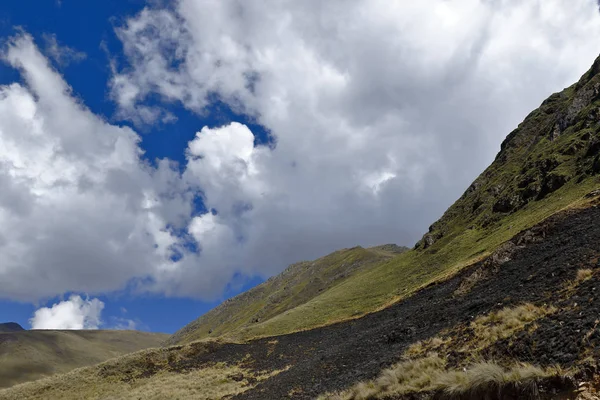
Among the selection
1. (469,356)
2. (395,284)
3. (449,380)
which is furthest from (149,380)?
(395,284)

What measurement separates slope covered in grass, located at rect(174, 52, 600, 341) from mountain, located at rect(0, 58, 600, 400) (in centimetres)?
41

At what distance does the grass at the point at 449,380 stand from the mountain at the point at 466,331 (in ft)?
0.12

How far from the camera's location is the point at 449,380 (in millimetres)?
10484

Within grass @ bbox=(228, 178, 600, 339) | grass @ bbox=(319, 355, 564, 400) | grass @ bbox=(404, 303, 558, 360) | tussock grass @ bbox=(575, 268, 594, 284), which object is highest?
grass @ bbox=(228, 178, 600, 339)

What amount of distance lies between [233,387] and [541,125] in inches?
3991

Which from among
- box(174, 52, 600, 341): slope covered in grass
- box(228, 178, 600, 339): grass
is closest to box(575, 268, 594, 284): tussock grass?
box(174, 52, 600, 341): slope covered in grass

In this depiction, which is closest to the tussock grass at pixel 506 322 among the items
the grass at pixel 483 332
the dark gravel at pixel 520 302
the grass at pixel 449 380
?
the grass at pixel 483 332

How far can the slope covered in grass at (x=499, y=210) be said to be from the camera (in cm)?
5106

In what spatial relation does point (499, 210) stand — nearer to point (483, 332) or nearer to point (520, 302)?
point (520, 302)

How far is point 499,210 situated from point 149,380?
62.1 m

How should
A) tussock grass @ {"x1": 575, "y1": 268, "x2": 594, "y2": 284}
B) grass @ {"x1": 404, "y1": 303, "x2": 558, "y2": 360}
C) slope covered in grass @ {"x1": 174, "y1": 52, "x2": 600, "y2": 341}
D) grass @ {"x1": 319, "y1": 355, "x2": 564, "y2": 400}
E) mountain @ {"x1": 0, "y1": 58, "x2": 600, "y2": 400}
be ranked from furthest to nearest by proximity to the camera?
slope covered in grass @ {"x1": 174, "y1": 52, "x2": 600, "y2": 341} → tussock grass @ {"x1": 575, "y1": 268, "x2": 594, "y2": 284} → grass @ {"x1": 404, "y1": 303, "x2": 558, "y2": 360} → mountain @ {"x1": 0, "y1": 58, "x2": 600, "y2": 400} → grass @ {"x1": 319, "y1": 355, "x2": 564, "y2": 400}

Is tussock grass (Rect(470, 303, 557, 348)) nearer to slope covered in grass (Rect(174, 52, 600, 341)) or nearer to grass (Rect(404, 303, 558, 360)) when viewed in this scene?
grass (Rect(404, 303, 558, 360))

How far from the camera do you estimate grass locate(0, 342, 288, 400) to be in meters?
31.8

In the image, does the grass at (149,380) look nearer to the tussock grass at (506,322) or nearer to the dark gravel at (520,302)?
the dark gravel at (520,302)
